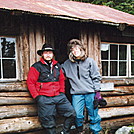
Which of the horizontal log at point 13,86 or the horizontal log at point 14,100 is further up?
the horizontal log at point 13,86

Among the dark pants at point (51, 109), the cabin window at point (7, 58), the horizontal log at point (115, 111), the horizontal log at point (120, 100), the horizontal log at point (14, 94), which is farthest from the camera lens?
the horizontal log at point (120, 100)

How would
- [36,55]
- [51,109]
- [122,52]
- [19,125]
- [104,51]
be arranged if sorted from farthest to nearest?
[122,52], [104,51], [36,55], [19,125], [51,109]

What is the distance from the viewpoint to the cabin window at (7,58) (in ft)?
14.1

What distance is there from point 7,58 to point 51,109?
4.99 ft

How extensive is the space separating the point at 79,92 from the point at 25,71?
1.31m

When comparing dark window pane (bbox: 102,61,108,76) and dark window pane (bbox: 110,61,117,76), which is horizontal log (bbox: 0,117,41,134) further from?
dark window pane (bbox: 110,61,117,76)

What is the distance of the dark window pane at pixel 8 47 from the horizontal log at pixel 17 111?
1.16 meters

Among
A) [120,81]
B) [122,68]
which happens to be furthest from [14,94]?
[122,68]

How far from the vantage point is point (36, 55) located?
4473 mm

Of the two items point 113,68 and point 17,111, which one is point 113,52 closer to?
point 113,68

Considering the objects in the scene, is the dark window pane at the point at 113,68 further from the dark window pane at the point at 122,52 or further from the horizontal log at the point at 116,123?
the horizontal log at the point at 116,123

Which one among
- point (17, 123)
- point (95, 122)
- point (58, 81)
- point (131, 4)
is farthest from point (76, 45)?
point (131, 4)

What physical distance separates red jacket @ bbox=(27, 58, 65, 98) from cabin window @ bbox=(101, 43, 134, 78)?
6.09ft

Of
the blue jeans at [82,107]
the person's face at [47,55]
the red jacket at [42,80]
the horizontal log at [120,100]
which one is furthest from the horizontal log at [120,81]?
the person's face at [47,55]
